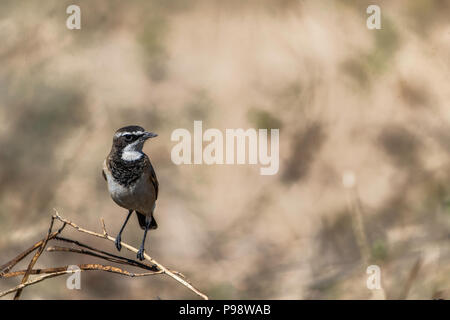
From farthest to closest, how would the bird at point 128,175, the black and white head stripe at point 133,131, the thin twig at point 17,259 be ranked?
the bird at point 128,175 → the black and white head stripe at point 133,131 → the thin twig at point 17,259

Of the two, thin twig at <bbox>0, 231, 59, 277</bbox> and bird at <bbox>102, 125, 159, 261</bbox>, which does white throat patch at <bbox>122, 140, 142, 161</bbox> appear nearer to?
bird at <bbox>102, 125, 159, 261</bbox>

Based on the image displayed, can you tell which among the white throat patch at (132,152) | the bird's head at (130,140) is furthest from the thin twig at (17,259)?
the white throat patch at (132,152)

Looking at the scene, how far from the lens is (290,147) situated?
6898 mm

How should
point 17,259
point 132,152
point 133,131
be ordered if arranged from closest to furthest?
point 17,259 → point 133,131 → point 132,152

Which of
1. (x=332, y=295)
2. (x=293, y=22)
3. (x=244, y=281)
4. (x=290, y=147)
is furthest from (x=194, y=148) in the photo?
(x=332, y=295)

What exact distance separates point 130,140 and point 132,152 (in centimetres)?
14

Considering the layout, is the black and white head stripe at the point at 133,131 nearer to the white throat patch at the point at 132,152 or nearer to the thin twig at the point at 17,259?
the white throat patch at the point at 132,152

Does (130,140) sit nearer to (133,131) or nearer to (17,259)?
(133,131)

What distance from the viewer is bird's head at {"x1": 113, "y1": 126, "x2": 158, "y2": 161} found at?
11.8ft

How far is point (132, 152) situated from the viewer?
378 cm

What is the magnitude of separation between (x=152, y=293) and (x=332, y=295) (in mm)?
2196

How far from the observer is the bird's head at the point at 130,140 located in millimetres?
3602

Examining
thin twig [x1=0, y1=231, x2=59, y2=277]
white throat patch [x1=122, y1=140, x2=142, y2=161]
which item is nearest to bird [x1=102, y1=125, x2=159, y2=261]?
white throat patch [x1=122, y1=140, x2=142, y2=161]

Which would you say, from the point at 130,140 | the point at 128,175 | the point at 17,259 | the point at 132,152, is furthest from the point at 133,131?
the point at 17,259
